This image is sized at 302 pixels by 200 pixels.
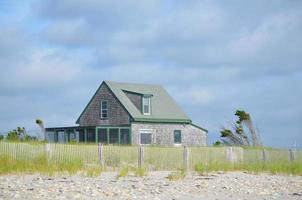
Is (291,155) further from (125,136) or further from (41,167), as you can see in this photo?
(41,167)

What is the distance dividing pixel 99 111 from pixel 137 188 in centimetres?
2534

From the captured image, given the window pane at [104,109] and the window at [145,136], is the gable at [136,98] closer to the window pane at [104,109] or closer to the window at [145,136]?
the window at [145,136]

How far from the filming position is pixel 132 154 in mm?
28141

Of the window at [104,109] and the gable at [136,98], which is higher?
the gable at [136,98]

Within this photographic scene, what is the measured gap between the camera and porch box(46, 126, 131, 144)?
133ft

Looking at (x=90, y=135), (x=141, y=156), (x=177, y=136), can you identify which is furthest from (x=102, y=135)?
(x=141, y=156)

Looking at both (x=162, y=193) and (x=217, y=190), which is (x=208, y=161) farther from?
(x=162, y=193)

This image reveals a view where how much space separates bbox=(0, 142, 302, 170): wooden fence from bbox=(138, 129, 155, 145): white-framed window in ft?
30.5

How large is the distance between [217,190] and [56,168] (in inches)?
312

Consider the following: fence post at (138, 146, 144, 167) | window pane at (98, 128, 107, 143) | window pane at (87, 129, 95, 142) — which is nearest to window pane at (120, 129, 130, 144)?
window pane at (98, 128, 107, 143)

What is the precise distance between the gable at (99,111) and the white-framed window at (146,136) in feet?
4.63

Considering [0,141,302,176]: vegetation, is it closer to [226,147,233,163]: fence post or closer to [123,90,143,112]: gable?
[226,147,233,163]: fence post

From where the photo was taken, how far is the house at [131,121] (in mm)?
40969

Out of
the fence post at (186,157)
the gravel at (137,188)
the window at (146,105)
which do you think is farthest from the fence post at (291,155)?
the gravel at (137,188)
